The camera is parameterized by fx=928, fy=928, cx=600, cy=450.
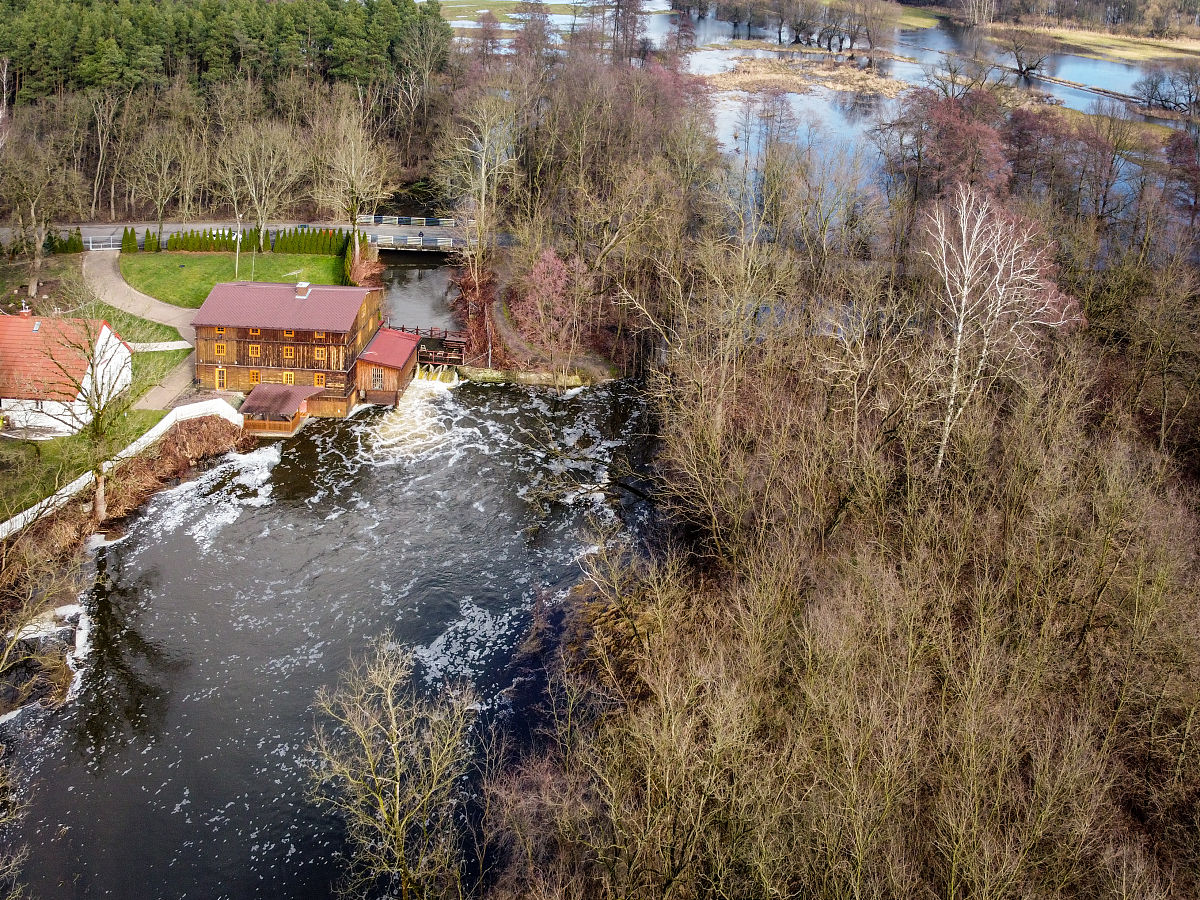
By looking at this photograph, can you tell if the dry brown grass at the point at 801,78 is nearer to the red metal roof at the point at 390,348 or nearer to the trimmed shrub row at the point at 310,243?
the trimmed shrub row at the point at 310,243

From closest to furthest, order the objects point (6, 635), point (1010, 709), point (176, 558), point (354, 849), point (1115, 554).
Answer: point (1010, 709), point (354, 849), point (1115, 554), point (6, 635), point (176, 558)

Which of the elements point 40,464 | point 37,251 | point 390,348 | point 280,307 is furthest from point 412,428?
point 37,251

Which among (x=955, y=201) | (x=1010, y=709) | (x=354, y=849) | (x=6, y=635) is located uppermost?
(x=955, y=201)

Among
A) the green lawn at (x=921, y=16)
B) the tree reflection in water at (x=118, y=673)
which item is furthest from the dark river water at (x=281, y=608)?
the green lawn at (x=921, y=16)

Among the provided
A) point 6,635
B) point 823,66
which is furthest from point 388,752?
point 823,66

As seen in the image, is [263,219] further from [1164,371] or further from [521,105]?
[1164,371]

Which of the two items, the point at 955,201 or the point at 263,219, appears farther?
the point at 263,219

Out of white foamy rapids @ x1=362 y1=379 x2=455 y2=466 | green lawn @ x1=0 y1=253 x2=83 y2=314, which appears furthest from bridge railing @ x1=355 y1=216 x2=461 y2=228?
white foamy rapids @ x1=362 y1=379 x2=455 y2=466
